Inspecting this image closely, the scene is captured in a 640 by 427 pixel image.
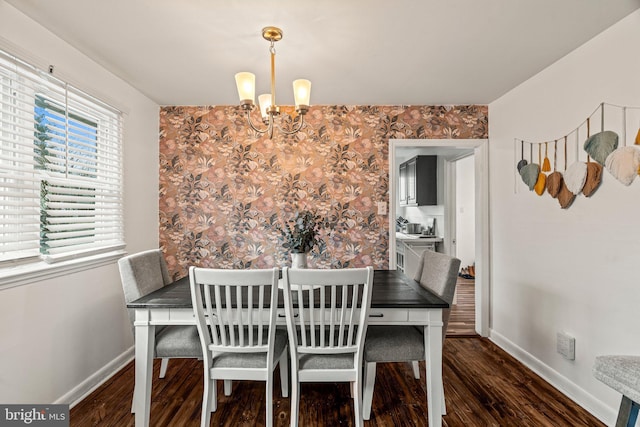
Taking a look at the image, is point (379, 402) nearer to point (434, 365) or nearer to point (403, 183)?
point (434, 365)

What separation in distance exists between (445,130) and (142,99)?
9.67ft

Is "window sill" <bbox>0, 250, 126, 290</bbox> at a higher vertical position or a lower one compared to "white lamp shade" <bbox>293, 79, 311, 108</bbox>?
lower

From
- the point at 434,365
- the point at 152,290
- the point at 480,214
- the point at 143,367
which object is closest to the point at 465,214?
the point at 480,214

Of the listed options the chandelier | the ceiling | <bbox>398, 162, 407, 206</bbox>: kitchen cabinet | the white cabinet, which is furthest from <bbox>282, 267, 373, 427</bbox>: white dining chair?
<bbox>398, 162, 407, 206</bbox>: kitchen cabinet

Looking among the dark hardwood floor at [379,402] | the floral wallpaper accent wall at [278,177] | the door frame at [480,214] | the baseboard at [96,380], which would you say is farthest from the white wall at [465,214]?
the baseboard at [96,380]

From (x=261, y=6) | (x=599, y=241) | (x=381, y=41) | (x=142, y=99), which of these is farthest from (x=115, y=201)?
(x=599, y=241)

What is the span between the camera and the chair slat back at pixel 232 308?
1681 mm

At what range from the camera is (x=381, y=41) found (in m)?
2.19

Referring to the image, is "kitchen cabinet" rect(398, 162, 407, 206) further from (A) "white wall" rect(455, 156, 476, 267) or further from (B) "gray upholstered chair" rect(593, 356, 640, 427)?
(B) "gray upholstered chair" rect(593, 356, 640, 427)

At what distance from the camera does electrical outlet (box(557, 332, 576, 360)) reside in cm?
231

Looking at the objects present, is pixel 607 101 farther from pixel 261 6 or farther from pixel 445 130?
pixel 261 6

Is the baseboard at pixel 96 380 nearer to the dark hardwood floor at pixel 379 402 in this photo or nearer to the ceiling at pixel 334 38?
the dark hardwood floor at pixel 379 402

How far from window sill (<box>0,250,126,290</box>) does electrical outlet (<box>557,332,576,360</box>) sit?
3.34 meters

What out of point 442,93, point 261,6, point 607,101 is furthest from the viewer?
point 442,93
